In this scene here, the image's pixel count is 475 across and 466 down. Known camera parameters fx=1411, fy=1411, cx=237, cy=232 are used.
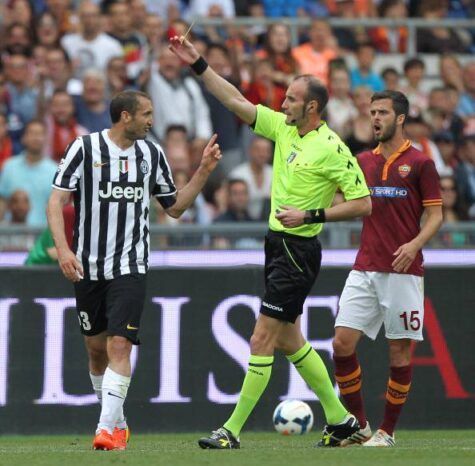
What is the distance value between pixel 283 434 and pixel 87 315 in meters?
2.66

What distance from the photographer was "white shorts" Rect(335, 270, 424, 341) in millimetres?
9883

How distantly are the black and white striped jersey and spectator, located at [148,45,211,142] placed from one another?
656 cm

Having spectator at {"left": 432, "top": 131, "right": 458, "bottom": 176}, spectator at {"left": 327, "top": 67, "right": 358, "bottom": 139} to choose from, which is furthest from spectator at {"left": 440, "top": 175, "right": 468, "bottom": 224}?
spectator at {"left": 327, "top": 67, "right": 358, "bottom": 139}

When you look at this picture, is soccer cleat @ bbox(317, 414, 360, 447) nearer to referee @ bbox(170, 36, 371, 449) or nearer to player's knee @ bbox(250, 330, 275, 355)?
referee @ bbox(170, 36, 371, 449)

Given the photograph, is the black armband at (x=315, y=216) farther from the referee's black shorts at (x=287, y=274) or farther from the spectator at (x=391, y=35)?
the spectator at (x=391, y=35)

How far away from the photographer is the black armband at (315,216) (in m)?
9.16

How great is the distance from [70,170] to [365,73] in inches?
368

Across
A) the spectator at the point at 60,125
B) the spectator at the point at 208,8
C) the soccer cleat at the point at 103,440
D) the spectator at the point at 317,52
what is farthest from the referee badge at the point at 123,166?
the spectator at the point at 208,8

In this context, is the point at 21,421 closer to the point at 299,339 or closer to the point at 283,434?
the point at 283,434

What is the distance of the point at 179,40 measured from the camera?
9570 millimetres

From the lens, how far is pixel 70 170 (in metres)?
9.27

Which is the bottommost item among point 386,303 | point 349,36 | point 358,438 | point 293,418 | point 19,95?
point 293,418

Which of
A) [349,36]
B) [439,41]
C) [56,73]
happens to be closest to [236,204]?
[56,73]

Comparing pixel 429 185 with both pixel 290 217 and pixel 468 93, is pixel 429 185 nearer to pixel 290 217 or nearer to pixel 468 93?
pixel 290 217
